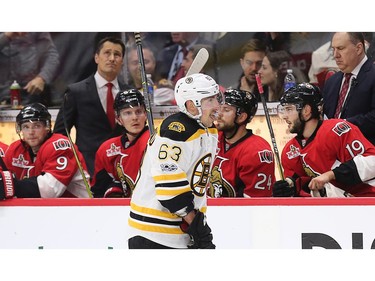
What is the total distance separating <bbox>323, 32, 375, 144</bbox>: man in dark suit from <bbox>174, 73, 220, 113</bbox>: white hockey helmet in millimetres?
1381

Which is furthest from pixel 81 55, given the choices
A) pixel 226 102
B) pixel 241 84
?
pixel 226 102

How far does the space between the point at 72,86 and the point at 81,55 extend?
423mm

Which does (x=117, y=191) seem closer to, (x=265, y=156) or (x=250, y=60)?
(x=265, y=156)

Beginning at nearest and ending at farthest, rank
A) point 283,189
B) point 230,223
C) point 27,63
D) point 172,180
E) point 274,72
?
point 172,180 < point 230,223 < point 283,189 < point 274,72 < point 27,63

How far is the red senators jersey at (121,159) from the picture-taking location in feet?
18.2

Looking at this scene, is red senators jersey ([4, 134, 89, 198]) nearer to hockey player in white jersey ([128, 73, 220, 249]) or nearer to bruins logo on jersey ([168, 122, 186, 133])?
hockey player in white jersey ([128, 73, 220, 249])

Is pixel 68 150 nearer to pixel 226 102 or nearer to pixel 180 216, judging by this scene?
pixel 226 102

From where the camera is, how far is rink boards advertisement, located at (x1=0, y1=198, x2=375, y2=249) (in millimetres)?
4949

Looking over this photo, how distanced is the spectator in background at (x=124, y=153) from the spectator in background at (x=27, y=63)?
1.35m

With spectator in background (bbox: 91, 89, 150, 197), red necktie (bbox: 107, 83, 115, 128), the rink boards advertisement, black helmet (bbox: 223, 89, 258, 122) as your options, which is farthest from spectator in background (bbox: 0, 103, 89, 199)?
black helmet (bbox: 223, 89, 258, 122)

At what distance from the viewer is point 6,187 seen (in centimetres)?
510

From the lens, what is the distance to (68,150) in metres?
5.56

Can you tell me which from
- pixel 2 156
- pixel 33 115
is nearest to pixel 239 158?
pixel 33 115

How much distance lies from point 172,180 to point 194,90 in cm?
41
